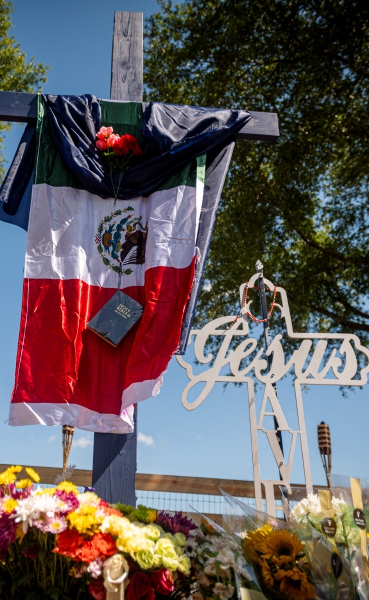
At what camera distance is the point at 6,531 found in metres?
1.66

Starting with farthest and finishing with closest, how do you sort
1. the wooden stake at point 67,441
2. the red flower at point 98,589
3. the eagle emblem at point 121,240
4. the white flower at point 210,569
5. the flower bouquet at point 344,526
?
1. the wooden stake at point 67,441
2. the eagle emblem at point 121,240
3. the white flower at point 210,569
4. the red flower at point 98,589
5. the flower bouquet at point 344,526

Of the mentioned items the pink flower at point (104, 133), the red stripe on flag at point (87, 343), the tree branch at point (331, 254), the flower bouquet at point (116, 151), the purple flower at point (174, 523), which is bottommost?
the purple flower at point (174, 523)

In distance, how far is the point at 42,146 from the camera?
3.36m

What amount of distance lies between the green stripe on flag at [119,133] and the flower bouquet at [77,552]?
2.01 metres

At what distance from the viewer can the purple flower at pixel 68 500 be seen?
1645mm

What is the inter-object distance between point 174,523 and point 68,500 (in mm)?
427

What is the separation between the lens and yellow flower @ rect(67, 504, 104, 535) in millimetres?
1595

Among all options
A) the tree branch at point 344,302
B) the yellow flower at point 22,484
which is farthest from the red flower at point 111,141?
the tree branch at point 344,302

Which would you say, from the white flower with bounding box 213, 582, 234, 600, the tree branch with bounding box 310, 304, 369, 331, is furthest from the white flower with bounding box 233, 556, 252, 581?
the tree branch with bounding box 310, 304, 369, 331

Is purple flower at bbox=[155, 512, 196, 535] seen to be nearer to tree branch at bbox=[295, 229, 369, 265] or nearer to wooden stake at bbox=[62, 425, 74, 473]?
wooden stake at bbox=[62, 425, 74, 473]

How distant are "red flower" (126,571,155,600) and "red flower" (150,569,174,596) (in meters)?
0.02

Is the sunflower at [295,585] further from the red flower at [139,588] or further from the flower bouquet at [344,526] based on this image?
the red flower at [139,588]

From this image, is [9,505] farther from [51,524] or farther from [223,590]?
[223,590]

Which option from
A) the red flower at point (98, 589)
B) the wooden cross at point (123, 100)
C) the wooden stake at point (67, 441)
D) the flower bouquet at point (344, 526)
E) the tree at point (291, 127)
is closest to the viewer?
the flower bouquet at point (344, 526)
